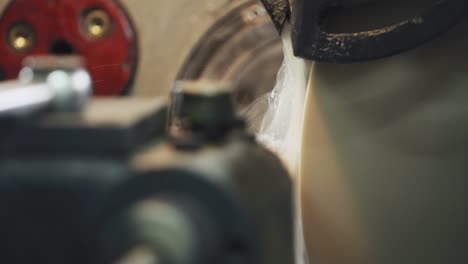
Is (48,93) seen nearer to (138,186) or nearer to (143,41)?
(138,186)

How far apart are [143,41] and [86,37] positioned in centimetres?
9

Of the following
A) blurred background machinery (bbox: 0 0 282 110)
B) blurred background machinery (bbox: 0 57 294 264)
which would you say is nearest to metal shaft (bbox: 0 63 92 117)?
blurred background machinery (bbox: 0 57 294 264)

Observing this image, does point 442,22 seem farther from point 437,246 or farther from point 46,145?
point 46,145

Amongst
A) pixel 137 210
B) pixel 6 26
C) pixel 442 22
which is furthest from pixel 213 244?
pixel 6 26

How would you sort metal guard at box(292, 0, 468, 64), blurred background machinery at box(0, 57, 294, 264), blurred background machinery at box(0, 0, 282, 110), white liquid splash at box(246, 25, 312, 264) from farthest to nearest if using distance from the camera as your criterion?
blurred background machinery at box(0, 0, 282, 110) → white liquid splash at box(246, 25, 312, 264) → metal guard at box(292, 0, 468, 64) → blurred background machinery at box(0, 57, 294, 264)

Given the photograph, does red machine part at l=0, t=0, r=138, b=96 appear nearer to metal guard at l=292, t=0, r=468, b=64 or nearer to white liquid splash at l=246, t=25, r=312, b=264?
white liquid splash at l=246, t=25, r=312, b=264

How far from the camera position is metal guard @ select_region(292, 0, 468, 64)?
527mm

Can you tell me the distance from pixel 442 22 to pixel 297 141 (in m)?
0.24

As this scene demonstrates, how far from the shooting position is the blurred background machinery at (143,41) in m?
0.98

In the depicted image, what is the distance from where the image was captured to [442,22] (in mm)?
527

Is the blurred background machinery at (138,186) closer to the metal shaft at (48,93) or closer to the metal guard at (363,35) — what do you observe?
the metal shaft at (48,93)

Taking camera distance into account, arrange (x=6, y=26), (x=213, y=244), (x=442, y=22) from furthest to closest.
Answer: (x=6, y=26) → (x=442, y=22) → (x=213, y=244)

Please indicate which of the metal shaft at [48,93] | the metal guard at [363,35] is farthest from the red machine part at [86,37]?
the metal shaft at [48,93]

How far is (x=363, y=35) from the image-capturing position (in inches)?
21.6
